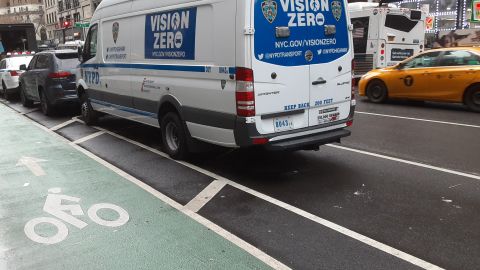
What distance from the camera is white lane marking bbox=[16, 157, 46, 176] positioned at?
704cm

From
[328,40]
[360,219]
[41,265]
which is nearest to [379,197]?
[360,219]

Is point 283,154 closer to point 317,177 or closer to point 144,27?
point 317,177

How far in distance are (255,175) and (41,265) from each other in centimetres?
314

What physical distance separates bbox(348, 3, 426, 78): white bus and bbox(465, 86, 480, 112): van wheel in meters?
5.14

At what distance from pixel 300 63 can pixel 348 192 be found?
169 centimetres

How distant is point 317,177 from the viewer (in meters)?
6.26

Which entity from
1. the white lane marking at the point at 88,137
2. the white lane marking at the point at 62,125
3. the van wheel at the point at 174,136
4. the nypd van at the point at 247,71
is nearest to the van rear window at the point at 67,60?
the white lane marking at the point at 62,125

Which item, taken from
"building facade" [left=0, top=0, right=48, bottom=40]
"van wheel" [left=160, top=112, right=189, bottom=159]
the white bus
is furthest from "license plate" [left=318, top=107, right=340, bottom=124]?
"building facade" [left=0, top=0, right=48, bottom=40]

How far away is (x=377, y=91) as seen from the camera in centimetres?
1339

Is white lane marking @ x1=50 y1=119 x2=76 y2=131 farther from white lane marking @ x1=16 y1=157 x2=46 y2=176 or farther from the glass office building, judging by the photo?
the glass office building

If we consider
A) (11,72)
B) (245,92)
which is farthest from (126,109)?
(11,72)

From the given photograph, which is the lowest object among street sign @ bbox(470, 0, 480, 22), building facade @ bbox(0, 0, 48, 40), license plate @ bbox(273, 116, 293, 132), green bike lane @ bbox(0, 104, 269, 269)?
green bike lane @ bbox(0, 104, 269, 269)

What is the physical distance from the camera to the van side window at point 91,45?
979 cm

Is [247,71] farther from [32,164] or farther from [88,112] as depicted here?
[88,112]
